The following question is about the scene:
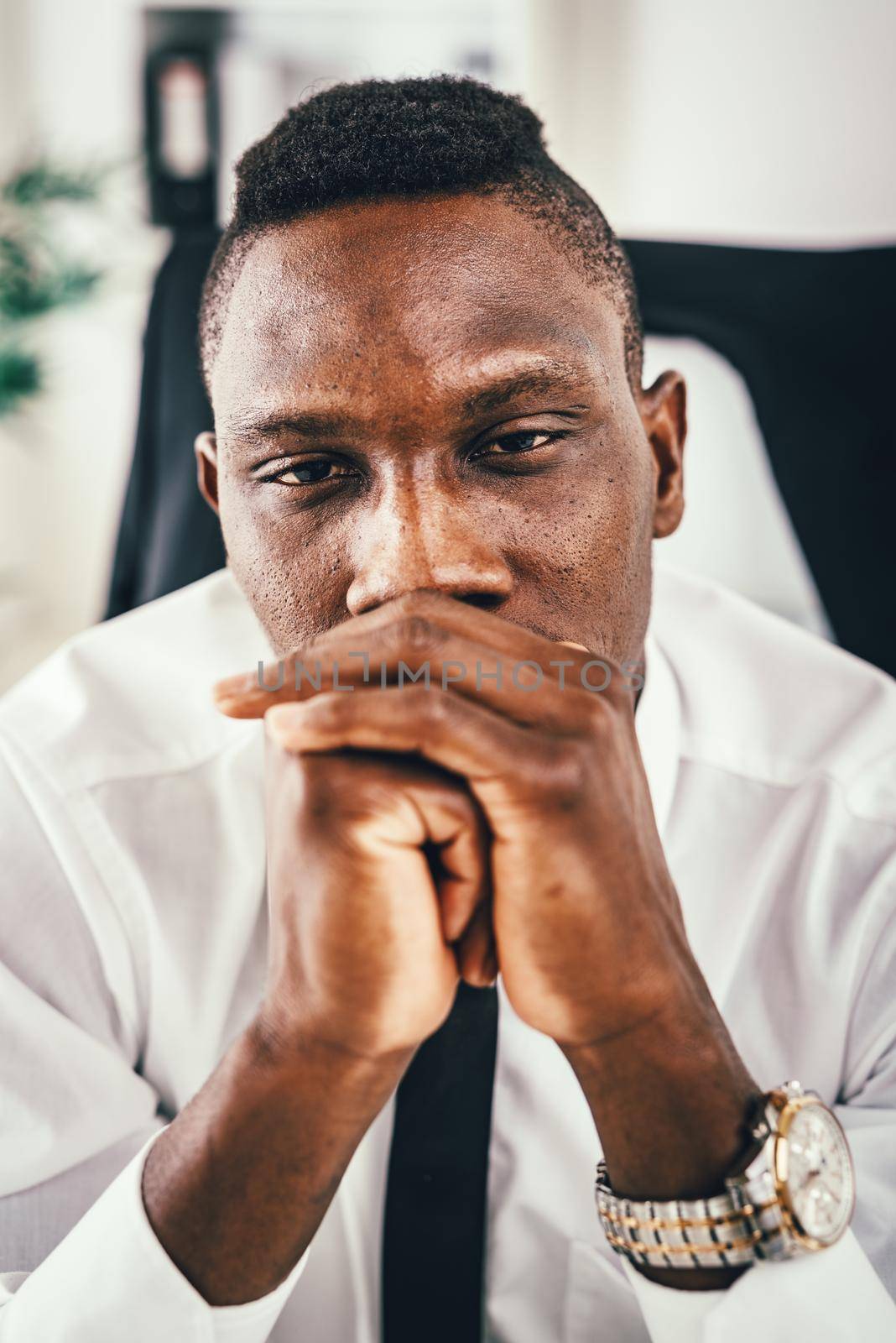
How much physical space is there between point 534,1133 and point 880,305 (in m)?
1.22

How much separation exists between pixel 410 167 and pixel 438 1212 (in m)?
0.93

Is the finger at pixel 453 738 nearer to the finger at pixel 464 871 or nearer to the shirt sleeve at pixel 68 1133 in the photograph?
the finger at pixel 464 871

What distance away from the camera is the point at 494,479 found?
85 centimetres

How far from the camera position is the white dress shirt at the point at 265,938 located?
0.92 meters

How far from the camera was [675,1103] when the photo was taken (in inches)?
27.4

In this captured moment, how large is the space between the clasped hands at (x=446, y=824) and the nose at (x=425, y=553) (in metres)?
0.12

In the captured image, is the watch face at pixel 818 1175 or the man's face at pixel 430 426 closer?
the watch face at pixel 818 1175

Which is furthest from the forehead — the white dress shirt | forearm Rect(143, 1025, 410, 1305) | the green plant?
the green plant

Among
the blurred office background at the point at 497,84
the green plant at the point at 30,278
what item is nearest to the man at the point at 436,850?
the blurred office background at the point at 497,84

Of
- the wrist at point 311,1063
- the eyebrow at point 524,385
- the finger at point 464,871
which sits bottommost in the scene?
the wrist at point 311,1063

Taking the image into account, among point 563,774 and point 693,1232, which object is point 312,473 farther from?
point 693,1232

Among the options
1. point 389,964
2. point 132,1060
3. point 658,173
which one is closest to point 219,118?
point 658,173

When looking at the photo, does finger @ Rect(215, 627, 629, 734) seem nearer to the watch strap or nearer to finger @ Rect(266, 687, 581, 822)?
finger @ Rect(266, 687, 581, 822)

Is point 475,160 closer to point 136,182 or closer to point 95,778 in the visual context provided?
point 95,778
